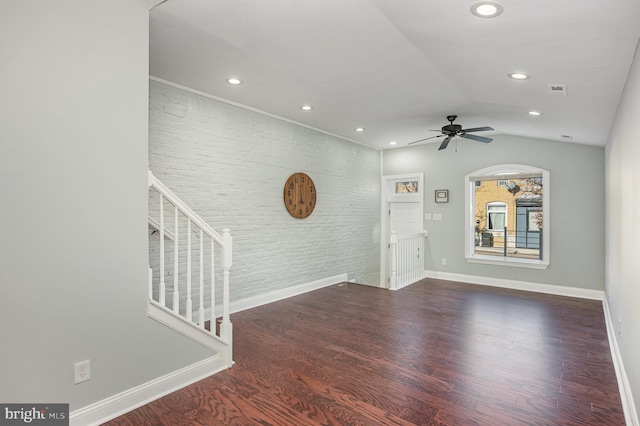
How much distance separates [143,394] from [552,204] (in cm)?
623

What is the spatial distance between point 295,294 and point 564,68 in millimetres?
4322

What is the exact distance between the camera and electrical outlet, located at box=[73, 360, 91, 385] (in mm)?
2141

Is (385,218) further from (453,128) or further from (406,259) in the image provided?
(453,128)

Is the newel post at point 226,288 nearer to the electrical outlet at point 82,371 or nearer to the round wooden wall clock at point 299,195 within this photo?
the electrical outlet at point 82,371

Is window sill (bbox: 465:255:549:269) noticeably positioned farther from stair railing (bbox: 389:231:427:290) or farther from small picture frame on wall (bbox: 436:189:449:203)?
small picture frame on wall (bbox: 436:189:449:203)

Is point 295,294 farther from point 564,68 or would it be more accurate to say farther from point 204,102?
point 564,68

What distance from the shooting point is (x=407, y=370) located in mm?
2977

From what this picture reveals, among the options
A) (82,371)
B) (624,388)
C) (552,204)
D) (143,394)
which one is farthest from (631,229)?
(552,204)

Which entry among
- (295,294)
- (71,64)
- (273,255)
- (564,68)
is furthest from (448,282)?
(71,64)

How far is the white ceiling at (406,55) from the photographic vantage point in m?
2.18

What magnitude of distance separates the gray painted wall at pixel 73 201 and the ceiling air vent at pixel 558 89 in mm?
3388

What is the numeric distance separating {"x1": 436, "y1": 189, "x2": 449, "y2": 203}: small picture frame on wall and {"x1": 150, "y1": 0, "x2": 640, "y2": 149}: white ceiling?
2218mm

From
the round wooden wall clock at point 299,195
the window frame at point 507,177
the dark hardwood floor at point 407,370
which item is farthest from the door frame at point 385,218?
the dark hardwood floor at point 407,370

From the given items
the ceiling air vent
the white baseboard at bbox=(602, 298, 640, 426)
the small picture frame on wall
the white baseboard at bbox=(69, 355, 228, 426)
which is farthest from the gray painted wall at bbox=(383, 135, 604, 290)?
the white baseboard at bbox=(69, 355, 228, 426)
